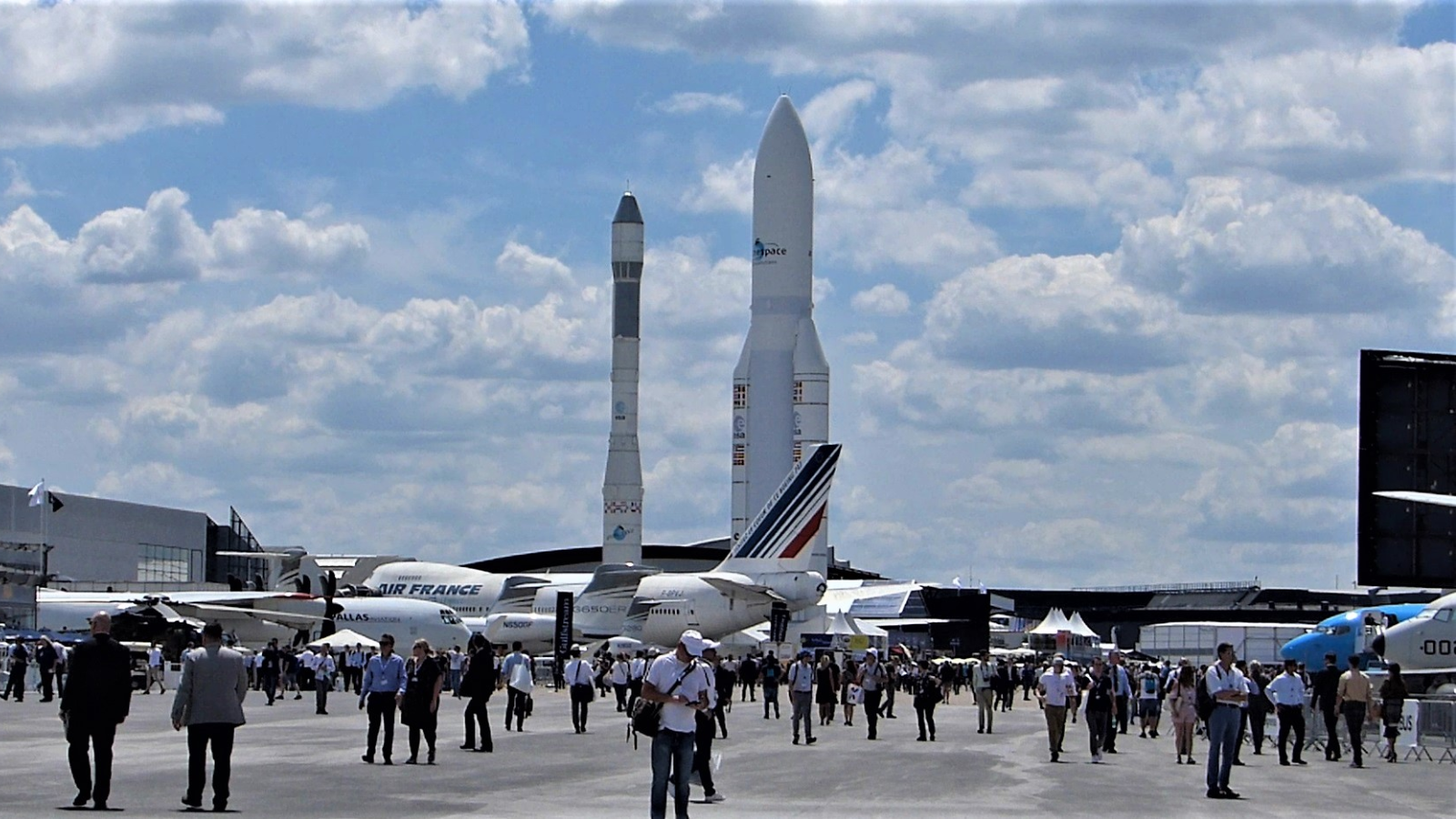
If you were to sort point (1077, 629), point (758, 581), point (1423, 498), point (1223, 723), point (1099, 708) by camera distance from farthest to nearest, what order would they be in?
point (1077, 629) < point (758, 581) < point (1099, 708) < point (1423, 498) < point (1223, 723)

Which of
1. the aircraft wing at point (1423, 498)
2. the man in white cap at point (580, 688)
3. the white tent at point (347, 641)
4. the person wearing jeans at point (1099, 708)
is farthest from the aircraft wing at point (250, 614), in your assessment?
the aircraft wing at point (1423, 498)

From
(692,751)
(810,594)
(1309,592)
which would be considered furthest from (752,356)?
(1309,592)

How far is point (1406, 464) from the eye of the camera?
22.4 metres

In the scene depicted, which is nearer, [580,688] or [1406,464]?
[1406,464]

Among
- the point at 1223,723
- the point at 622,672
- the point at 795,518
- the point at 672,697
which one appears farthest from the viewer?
the point at 795,518

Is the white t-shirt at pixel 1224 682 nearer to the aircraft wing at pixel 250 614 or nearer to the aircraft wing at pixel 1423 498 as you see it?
the aircraft wing at pixel 1423 498

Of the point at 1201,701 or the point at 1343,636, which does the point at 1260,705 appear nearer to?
the point at 1201,701

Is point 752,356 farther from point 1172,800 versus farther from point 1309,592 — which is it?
point 1309,592

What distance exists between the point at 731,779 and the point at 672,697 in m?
7.25

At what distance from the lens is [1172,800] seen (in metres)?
18.0

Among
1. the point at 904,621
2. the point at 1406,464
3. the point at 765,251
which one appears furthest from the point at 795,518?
the point at 1406,464

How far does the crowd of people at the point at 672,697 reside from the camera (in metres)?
14.1

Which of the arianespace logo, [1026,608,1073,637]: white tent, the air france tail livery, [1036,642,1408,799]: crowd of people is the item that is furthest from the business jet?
[1036,642,1408,799]: crowd of people

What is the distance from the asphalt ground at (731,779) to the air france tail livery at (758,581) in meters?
30.8
